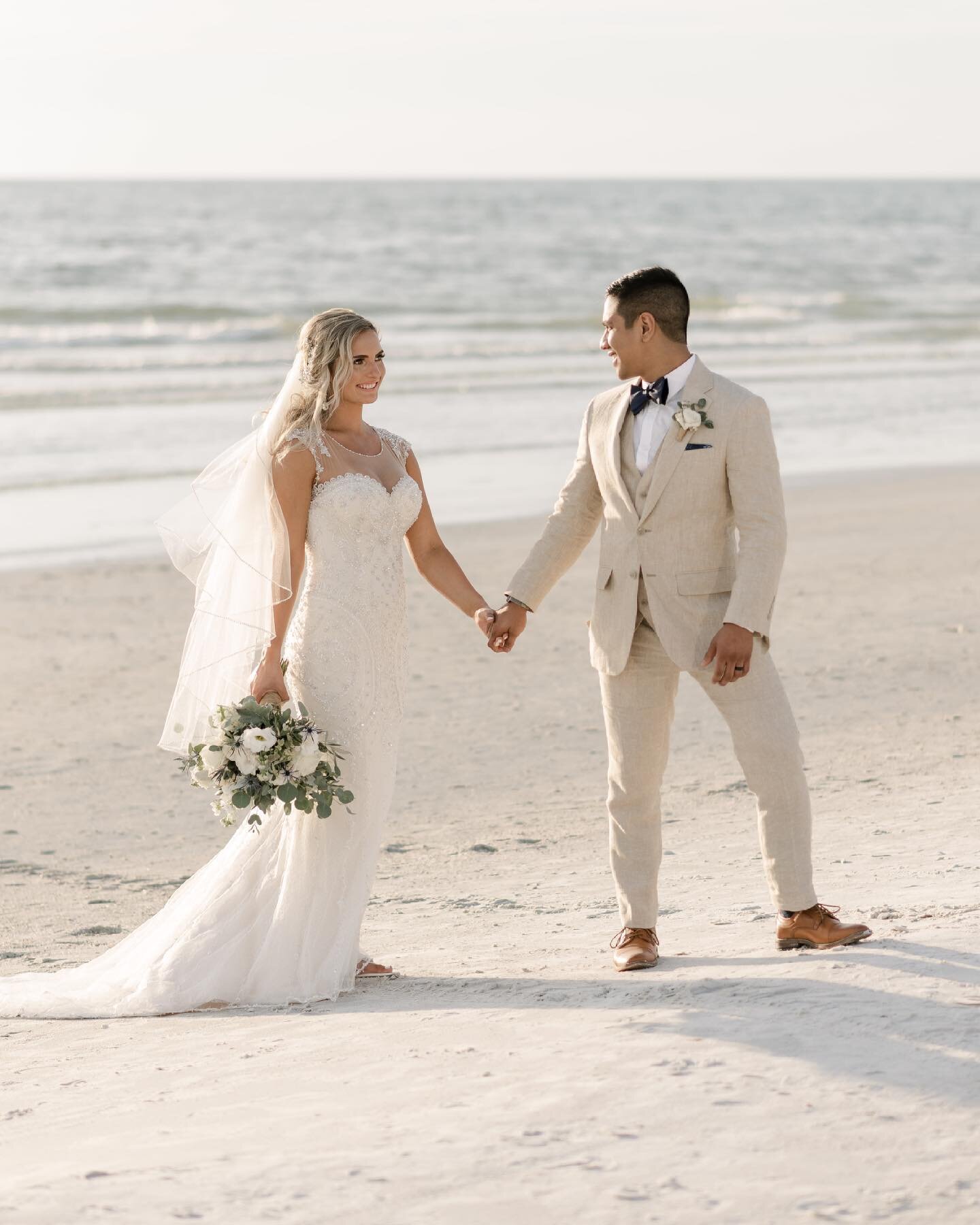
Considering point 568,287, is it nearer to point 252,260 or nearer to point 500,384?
point 252,260

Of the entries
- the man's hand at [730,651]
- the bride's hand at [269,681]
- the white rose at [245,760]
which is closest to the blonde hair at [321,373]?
the bride's hand at [269,681]

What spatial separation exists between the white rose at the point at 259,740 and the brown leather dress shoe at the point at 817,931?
4.96 ft

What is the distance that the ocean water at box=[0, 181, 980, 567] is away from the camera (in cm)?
1570

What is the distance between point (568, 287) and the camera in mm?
40406

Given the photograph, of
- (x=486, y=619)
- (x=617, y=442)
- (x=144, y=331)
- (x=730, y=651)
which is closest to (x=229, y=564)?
(x=486, y=619)

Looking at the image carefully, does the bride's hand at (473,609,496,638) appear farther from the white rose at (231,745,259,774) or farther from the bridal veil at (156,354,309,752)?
the white rose at (231,745,259,774)

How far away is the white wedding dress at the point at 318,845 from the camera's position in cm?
472

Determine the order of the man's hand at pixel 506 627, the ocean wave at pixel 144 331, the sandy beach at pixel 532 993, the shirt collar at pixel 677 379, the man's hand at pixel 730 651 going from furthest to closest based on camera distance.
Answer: the ocean wave at pixel 144 331, the man's hand at pixel 506 627, the shirt collar at pixel 677 379, the man's hand at pixel 730 651, the sandy beach at pixel 532 993

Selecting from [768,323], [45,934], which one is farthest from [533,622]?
[768,323]

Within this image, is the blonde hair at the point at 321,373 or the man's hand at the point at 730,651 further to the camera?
the blonde hair at the point at 321,373

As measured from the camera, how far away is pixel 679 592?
172 inches

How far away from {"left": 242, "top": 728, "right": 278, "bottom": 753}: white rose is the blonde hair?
84 centimetres

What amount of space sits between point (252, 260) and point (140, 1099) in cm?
4507

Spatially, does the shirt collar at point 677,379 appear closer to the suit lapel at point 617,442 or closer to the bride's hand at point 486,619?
the suit lapel at point 617,442
